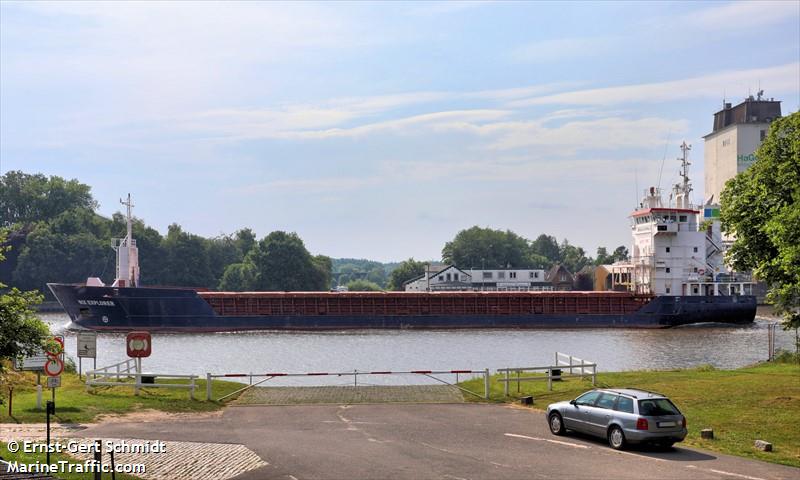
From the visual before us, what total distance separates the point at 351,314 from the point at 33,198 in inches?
3825

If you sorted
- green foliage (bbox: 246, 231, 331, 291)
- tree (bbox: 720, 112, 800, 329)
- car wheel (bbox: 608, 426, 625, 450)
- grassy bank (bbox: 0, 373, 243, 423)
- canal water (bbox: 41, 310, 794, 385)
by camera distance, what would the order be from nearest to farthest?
car wheel (bbox: 608, 426, 625, 450)
grassy bank (bbox: 0, 373, 243, 423)
tree (bbox: 720, 112, 800, 329)
canal water (bbox: 41, 310, 794, 385)
green foliage (bbox: 246, 231, 331, 291)

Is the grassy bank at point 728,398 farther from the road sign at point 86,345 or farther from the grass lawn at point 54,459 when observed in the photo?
the road sign at point 86,345

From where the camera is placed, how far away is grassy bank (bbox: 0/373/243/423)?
65.4 ft

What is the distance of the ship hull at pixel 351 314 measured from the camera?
6366 centimetres

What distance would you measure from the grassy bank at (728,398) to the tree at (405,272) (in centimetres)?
11263

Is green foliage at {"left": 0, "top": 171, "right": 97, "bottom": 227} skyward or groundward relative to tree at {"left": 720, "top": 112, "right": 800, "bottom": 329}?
skyward

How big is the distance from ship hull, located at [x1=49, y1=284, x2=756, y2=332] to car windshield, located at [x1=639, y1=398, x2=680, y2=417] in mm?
51345

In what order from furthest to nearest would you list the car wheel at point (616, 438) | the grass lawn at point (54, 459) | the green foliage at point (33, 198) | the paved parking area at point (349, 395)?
the green foliage at point (33, 198), the paved parking area at point (349, 395), the car wheel at point (616, 438), the grass lawn at point (54, 459)

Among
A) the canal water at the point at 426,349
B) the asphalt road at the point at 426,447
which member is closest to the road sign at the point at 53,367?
the asphalt road at the point at 426,447

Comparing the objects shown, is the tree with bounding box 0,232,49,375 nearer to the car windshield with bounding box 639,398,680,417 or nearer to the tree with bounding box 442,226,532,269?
the car windshield with bounding box 639,398,680,417

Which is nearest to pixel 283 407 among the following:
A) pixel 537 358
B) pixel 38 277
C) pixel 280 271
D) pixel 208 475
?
pixel 208 475

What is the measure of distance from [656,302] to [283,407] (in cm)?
5374

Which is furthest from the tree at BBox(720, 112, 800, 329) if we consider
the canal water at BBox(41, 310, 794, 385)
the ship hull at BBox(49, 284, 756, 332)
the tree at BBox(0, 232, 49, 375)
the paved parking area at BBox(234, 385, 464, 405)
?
the ship hull at BBox(49, 284, 756, 332)

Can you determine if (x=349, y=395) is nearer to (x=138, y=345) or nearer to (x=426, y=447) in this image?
(x=138, y=345)
